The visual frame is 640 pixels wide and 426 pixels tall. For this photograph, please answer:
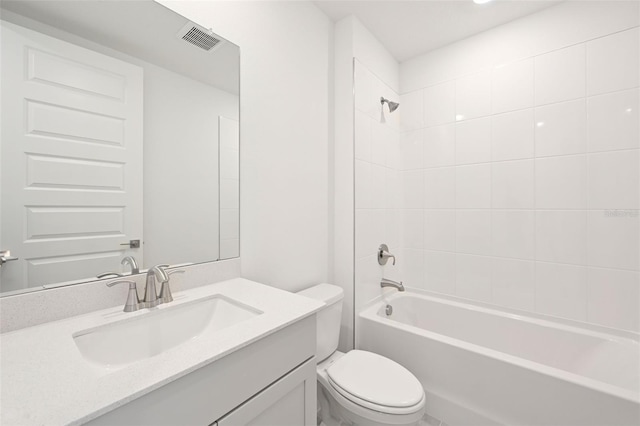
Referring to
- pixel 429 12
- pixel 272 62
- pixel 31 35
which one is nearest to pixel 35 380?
pixel 31 35

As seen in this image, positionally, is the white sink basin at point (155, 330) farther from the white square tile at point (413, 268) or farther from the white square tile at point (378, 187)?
the white square tile at point (413, 268)

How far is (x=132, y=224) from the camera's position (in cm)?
98

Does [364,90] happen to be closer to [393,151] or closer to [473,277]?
[393,151]

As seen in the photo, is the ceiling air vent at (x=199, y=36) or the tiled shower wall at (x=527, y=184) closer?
the ceiling air vent at (x=199, y=36)

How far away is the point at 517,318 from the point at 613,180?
0.99 m

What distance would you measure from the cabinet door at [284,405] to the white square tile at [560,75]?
6.92ft

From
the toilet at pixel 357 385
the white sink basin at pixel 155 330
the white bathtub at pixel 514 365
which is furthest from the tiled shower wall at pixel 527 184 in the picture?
the white sink basin at pixel 155 330

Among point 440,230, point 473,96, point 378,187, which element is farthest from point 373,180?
point 473,96

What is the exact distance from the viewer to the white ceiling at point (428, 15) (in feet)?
5.49

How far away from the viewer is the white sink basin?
763mm

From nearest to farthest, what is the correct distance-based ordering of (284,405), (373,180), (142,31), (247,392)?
(247,392)
(284,405)
(142,31)
(373,180)

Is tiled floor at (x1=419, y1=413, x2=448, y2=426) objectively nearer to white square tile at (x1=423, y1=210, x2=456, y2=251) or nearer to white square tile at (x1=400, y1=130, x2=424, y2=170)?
white square tile at (x1=423, y1=210, x2=456, y2=251)

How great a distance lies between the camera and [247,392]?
2.47 ft

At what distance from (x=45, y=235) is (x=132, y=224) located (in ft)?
0.74
